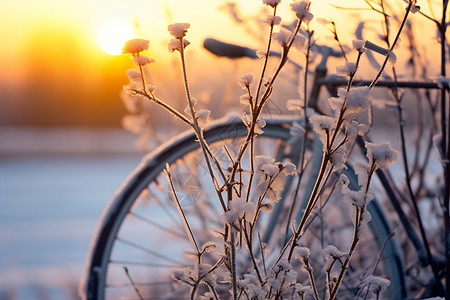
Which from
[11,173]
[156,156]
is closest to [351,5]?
[156,156]

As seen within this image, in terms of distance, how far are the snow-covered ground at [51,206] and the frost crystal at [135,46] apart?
224 centimetres

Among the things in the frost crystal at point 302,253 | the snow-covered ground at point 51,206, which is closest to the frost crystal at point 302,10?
the frost crystal at point 302,253

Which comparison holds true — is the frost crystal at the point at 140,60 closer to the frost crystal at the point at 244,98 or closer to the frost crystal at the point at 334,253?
the frost crystal at the point at 244,98

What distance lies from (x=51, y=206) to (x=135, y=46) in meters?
5.75

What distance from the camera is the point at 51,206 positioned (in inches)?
248

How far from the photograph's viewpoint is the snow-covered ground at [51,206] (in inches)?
135

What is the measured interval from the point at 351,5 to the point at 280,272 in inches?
30.9

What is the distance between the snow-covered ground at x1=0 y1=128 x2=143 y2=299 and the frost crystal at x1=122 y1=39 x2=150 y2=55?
88.3 inches

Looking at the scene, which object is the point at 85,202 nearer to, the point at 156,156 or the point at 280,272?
the point at 156,156

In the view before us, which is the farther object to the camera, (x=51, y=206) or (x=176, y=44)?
(x=51, y=206)

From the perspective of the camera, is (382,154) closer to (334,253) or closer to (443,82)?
(334,253)

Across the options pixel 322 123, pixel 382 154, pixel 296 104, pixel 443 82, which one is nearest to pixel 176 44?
pixel 322 123

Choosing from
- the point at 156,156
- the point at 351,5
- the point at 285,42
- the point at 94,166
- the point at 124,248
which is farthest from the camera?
the point at 94,166

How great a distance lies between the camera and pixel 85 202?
6.59m
